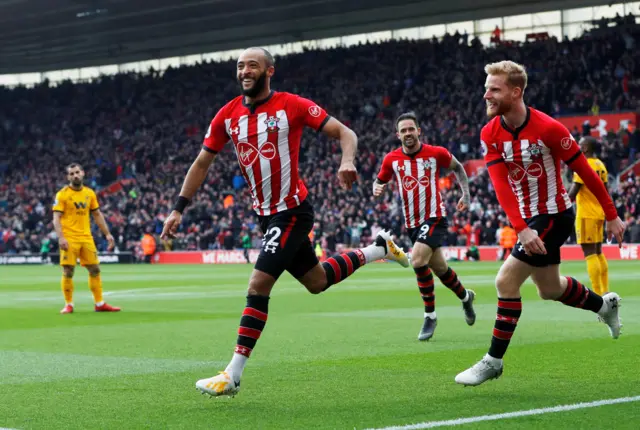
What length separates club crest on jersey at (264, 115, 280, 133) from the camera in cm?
753

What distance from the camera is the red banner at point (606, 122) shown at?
40.6 meters

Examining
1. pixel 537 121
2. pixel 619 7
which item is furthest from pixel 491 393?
pixel 619 7

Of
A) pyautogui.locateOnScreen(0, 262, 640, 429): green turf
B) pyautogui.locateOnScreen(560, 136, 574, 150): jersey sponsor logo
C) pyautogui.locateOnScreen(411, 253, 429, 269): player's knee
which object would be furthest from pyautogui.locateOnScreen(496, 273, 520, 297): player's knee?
pyautogui.locateOnScreen(411, 253, 429, 269): player's knee

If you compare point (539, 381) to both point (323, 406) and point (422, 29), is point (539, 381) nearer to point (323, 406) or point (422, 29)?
point (323, 406)

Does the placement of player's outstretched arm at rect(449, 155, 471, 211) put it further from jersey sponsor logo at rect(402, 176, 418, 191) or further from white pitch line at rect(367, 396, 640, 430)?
white pitch line at rect(367, 396, 640, 430)

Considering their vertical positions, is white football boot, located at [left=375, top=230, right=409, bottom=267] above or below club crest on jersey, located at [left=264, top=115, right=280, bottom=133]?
below

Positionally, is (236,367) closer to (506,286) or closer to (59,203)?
(506,286)

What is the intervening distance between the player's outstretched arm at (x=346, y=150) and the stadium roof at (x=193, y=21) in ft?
135

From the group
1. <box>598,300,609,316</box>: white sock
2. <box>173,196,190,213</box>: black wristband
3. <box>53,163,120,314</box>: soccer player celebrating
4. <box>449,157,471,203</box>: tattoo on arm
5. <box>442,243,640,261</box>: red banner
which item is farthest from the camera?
<box>442,243,640,261</box>: red banner

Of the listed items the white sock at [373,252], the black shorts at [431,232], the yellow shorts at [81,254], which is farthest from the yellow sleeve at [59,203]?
the white sock at [373,252]

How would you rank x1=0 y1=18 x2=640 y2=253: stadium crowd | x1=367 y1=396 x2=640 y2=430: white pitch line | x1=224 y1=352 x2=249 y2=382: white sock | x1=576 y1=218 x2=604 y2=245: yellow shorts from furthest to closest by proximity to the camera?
1. x1=0 y1=18 x2=640 y2=253: stadium crowd
2. x1=576 y1=218 x2=604 y2=245: yellow shorts
3. x1=224 y1=352 x2=249 y2=382: white sock
4. x1=367 y1=396 x2=640 y2=430: white pitch line

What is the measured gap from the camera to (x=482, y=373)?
24.1ft

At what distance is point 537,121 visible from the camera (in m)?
7.47

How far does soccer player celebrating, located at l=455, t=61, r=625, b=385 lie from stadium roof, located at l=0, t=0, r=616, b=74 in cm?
4081
